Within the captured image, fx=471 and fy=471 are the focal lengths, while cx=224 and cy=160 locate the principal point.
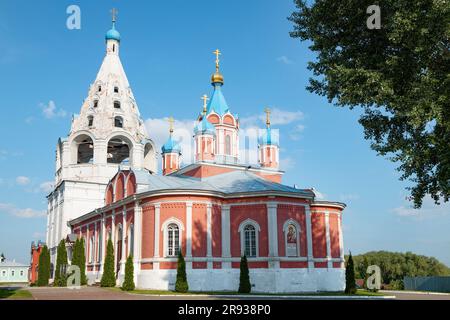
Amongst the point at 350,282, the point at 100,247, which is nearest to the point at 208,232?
the point at 350,282

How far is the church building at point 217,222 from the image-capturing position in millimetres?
23500

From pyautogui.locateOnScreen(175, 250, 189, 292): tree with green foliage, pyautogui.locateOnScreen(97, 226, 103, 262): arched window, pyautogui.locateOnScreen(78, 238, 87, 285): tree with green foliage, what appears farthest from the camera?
pyautogui.locateOnScreen(97, 226, 103, 262): arched window

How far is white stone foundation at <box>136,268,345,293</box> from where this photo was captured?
22969 millimetres

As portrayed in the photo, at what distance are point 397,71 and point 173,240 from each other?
15.1 meters

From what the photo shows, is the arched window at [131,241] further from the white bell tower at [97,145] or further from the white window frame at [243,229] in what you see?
the white bell tower at [97,145]

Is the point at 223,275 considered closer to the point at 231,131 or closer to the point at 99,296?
the point at 99,296

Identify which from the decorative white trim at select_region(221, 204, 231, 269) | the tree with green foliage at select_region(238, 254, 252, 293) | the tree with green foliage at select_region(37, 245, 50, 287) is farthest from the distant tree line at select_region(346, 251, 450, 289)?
Result: the tree with green foliage at select_region(37, 245, 50, 287)

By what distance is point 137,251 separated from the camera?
24859 mm

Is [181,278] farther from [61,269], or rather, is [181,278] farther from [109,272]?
[61,269]

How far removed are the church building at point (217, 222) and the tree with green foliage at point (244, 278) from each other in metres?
1.14

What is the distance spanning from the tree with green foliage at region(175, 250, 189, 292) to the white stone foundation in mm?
1115

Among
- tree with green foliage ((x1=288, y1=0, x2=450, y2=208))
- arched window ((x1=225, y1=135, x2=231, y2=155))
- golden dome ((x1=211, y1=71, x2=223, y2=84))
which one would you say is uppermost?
golden dome ((x1=211, y1=71, x2=223, y2=84))

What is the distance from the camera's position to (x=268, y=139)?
32.2 m

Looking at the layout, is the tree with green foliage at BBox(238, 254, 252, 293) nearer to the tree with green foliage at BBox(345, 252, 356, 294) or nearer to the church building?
the church building
